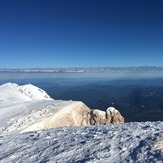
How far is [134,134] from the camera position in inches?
464

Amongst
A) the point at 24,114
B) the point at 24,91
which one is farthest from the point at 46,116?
the point at 24,91

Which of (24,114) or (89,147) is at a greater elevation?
(89,147)

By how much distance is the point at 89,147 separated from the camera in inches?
407

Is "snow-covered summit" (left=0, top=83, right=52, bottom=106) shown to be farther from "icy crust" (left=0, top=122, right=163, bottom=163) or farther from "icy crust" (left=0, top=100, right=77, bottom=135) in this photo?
"icy crust" (left=0, top=122, right=163, bottom=163)

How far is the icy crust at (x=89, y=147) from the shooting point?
9.10m

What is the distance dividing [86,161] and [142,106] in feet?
537

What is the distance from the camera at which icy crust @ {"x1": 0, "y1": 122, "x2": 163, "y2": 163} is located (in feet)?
29.9

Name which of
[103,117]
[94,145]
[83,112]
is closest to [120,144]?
[94,145]

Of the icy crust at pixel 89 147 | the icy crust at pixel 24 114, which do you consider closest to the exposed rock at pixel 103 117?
the icy crust at pixel 24 114

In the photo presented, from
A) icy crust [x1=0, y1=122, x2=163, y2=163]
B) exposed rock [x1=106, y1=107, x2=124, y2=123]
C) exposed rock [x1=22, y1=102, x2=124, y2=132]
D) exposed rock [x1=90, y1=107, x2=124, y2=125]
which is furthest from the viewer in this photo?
exposed rock [x1=106, y1=107, x2=124, y2=123]

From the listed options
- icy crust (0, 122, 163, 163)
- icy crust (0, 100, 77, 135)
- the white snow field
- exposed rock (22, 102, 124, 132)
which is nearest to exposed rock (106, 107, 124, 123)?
exposed rock (22, 102, 124, 132)

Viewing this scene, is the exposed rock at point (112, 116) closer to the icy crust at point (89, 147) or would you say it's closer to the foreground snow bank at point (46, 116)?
the foreground snow bank at point (46, 116)

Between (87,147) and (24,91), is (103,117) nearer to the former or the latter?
(24,91)

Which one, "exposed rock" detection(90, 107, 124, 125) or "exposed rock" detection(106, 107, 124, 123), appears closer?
"exposed rock" detection(90, 107, 124, 125)
